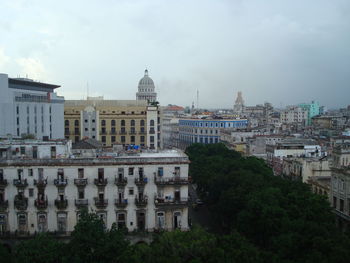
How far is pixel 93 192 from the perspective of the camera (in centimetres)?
5131

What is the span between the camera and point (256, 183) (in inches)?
2301

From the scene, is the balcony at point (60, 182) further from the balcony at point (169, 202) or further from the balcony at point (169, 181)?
the balcony at point (169, 202)

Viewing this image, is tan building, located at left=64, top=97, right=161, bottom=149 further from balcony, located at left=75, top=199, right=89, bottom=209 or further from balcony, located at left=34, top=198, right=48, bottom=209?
balcony, located at left=34, top=198, right=48, bottom=209

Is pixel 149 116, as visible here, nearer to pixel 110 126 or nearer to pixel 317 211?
pixel 110 126

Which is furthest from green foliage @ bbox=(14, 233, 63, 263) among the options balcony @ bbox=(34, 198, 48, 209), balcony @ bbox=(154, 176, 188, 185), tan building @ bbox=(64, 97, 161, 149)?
tan building @ bbox=(64, 97, 161, 149)

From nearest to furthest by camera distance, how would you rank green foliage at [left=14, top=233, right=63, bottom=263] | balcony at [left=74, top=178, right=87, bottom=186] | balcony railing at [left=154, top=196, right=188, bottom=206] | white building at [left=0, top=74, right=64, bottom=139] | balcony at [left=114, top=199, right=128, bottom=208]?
green foliage at [left=14, top=233, right=63, bottom=263]
balcony at [left=74, top=178, right=87, bottom=186]
balcony at [left=114, top=199, right=128, bottom=208]
balcony railing at [left=154, top=196, right=188, bottom=206]
white building at [left=0, top=74, right=64, bottom=139]

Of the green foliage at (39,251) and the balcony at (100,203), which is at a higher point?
the balcony at (100,203)

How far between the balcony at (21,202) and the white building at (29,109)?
32856 mm

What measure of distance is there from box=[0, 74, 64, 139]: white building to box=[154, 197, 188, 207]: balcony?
40664 mm

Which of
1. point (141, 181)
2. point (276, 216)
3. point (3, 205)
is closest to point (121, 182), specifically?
point (141, 181)

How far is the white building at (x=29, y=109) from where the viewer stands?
285 ft

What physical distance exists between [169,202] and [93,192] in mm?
8687

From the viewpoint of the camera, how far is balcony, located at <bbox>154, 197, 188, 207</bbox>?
5166 centimetres

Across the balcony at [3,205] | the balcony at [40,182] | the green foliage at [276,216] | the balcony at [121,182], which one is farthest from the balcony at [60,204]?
the green foliage at [276,216]
